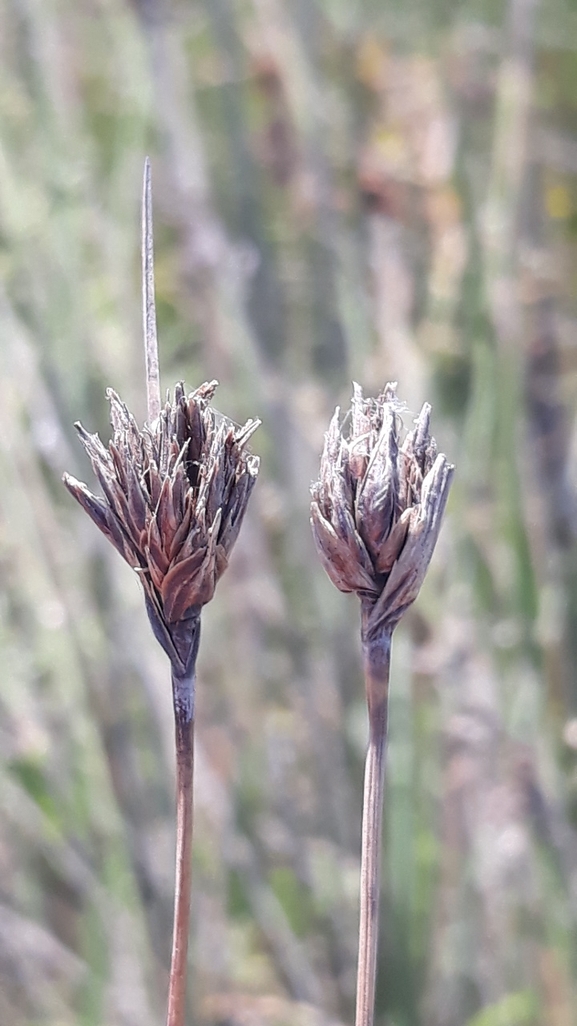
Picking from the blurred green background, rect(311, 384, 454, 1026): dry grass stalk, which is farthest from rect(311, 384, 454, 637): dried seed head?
the blurred green background

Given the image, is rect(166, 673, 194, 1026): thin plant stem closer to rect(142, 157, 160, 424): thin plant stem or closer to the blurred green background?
rect(142, 157, 160, 424): thin plant stem

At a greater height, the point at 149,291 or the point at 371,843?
the point at 149,291

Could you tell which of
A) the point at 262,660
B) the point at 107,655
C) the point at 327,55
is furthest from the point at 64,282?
the point at 327,55

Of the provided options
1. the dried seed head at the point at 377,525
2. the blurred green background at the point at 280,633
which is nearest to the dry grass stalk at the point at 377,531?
the dried seed head at the point at 377,525

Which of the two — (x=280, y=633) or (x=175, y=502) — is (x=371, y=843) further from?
(x=280, y=633)

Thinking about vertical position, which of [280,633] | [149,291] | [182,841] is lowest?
[182,841]

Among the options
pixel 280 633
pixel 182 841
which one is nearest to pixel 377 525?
pixel 182 841

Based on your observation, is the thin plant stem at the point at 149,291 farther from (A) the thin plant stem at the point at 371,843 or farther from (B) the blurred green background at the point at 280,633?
(B) the blurred green background at the point at 280,633
